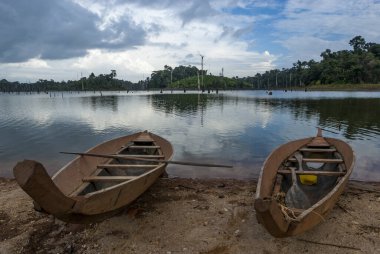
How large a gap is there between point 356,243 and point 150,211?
4688mm

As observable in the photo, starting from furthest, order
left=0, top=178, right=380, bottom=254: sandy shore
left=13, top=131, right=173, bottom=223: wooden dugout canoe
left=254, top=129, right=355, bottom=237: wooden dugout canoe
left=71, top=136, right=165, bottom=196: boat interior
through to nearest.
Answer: left=71, top=136, right=165, bottom=196: boat interior, left=0, top=178, right=380, bottom=254: sandy shore, left=254, top=129, right=355, bottom=237: wooden dugout canoe, left=13, top=131, right=173, bottom=223: wooden dugout canoe

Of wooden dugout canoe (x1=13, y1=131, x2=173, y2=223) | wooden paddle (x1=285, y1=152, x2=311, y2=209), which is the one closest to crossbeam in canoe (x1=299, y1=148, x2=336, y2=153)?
wooden paddle (x1=285, y1=152, x2=311, y2=209)

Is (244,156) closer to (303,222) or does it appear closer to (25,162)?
(303,222)

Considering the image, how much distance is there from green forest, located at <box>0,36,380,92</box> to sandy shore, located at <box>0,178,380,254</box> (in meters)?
109

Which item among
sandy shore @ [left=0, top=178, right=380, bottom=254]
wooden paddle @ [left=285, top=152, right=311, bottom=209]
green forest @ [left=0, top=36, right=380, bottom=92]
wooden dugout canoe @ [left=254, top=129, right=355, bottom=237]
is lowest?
sandy shore @ [left=0, top=178, right=380, bottom=254]

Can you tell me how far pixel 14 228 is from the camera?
22.6 ft

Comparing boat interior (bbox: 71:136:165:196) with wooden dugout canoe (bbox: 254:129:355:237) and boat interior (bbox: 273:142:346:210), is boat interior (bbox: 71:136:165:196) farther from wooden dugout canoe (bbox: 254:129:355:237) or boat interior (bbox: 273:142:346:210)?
boat interior (bbox: 273:142:346:210)

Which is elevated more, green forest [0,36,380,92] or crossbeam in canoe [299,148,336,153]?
green forest [0,36,380,92]

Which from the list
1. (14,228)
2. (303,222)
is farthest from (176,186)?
(303,222)

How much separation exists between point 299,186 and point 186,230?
3.30 metres

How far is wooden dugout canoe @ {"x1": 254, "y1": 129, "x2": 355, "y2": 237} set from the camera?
4742mm

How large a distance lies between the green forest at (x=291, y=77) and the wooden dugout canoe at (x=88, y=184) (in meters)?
110

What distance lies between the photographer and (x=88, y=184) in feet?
24.2

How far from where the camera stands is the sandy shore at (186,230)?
20.0ft
